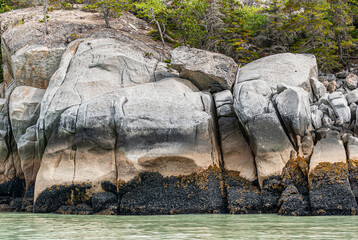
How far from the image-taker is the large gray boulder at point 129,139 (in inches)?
520

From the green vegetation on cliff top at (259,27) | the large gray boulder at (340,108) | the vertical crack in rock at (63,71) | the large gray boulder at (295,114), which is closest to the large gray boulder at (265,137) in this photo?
the large gray boulder at (295,114)

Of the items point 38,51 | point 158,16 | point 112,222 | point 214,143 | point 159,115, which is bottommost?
point 112,222

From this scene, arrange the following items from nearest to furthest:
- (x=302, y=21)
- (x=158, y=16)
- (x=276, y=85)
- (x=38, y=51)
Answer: (x=276, y=85), (x=38, y=51), (x=302, y=21), (x=158, y=16)

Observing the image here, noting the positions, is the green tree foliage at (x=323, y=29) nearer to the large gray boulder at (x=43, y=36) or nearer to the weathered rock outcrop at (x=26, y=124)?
the large gray boulder at (x=43, y=36)

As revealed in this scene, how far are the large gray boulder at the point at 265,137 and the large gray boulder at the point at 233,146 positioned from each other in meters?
0.55

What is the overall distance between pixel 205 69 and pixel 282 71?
2.95m

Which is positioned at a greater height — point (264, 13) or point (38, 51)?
point (264, 13)

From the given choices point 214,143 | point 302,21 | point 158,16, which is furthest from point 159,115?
point 158,16

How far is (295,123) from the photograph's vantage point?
13.0m

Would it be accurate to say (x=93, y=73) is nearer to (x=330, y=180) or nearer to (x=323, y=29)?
(x=330, y=180)

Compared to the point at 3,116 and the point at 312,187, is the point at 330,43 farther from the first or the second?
the point at 3,116

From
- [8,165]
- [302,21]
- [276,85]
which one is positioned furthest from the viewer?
[302,21]

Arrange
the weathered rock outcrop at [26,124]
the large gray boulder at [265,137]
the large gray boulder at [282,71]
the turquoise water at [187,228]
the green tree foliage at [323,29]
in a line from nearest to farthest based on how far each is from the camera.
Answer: the turquoise water at [187,228] → the large gray boulder at [265,137] → the large gray boulder at [282,71] → the weathered rock outcrop at [26,124] → the green tree foliage at [323,29]

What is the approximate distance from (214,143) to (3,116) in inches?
383
